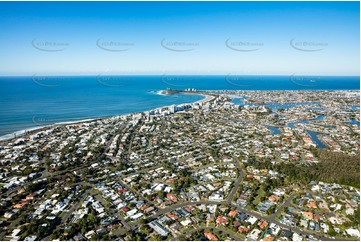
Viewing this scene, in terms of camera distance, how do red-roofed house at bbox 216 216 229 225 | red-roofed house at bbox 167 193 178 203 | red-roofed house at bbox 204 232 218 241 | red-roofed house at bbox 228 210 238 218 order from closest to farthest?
red-roofed house at bbox 204 232 218 241 < red-roofed house at bbox 216 216 229 225 < red-roofed house at bbox 228 210 238 218 < red-roofed house at bbox 167 193 178 203

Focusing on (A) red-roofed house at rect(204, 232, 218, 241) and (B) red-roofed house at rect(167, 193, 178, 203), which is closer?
(A) red-roofed house at rect(204, 232, 218, 241)

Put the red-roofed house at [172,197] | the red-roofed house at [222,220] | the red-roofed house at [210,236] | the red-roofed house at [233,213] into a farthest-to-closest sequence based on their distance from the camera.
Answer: the red-roofed house at [172,197] < the red-roofed house at [233,213] < the red-roofed house at [222,220] < the red-roofed house at [210,236]

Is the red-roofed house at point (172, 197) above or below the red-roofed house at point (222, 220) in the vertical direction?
above

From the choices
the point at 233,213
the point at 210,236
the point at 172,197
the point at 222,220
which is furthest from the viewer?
the point at 172,197

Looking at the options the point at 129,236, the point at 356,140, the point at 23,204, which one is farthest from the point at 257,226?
the point at 356,140

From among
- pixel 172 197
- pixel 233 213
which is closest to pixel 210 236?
pixel 233 213

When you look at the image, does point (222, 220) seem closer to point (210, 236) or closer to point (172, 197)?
point (210, 236)

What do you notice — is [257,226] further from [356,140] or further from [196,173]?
[356,140]

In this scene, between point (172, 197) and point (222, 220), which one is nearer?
point (222, 220)

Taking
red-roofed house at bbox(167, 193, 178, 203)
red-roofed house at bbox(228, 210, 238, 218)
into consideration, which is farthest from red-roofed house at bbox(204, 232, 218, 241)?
red-roofed house at bbox(167, 193, 178, 203)

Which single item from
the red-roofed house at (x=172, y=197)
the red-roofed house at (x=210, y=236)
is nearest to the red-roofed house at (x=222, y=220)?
the red-roofed house at (x=210, y=236)

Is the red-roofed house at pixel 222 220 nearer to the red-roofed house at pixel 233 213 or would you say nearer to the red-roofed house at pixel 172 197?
the red-roofed house at pixel 233 213

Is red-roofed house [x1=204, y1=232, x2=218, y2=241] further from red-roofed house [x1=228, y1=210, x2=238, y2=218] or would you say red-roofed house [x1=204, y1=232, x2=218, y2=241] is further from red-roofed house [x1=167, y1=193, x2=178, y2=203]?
red-roofed house [x1=167, y1=193, x2=178, y2=203]
